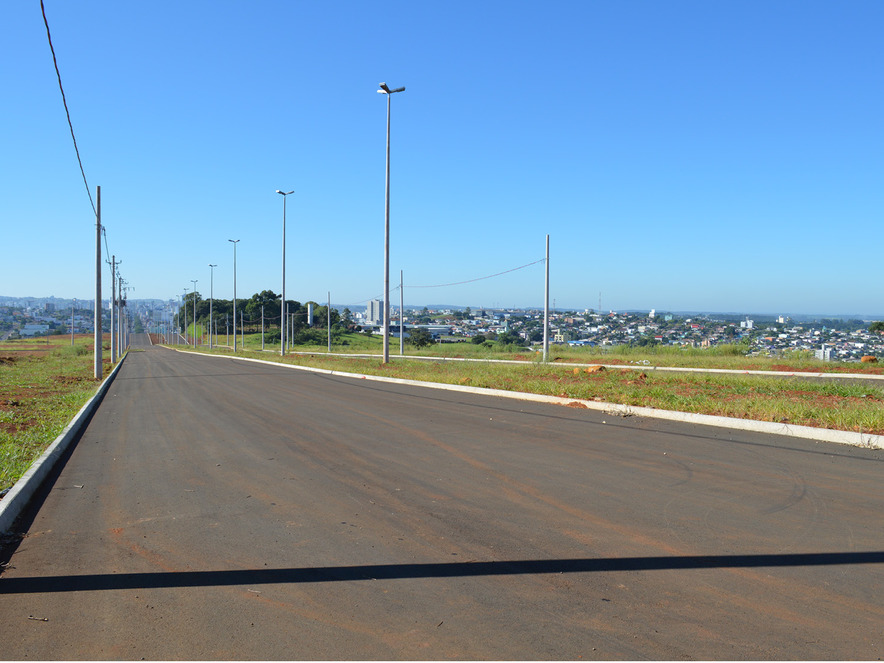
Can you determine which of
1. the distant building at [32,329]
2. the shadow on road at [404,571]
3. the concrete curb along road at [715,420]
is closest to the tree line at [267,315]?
the distant building at [32,329]

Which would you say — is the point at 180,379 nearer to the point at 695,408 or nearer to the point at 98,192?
the point at 98,192

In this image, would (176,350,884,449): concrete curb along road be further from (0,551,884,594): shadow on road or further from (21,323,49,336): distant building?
(21,323,49,336): distant building

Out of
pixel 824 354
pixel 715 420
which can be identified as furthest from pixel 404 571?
pixel 824 354

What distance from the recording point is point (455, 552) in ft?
16.8

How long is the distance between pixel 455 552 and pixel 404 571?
1.86ft

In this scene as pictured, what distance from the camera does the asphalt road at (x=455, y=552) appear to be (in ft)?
12.2

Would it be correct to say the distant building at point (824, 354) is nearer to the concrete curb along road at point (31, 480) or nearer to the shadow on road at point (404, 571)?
the shadow on road at point (404, 571)

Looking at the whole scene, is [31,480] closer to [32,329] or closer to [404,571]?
[404,571]

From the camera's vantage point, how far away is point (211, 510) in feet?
20.7

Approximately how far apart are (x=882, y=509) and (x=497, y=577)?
4.19 m

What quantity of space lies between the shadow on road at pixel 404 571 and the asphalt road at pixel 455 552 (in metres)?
0.02

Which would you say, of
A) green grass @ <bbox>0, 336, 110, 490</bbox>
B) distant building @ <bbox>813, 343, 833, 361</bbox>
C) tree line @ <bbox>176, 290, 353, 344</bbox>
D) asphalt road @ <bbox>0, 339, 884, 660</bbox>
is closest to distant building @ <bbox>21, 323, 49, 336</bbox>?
tree line @ <bbox>176, 290, 353, 344</bbox>

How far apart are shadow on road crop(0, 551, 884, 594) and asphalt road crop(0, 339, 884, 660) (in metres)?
0.02

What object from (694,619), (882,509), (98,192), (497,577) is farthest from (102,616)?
(98,192)
